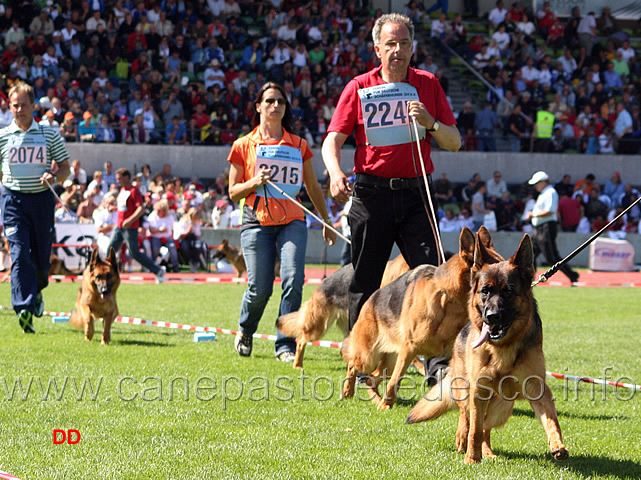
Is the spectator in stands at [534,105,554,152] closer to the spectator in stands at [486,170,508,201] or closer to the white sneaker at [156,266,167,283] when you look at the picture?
the spectator in stands at [486,170,508,201]

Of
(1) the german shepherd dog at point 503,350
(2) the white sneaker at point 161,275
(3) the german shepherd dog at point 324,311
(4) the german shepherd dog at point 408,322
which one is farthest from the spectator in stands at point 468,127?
(1) the german shepherd dog at point 503,350

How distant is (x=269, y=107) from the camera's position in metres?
7.12

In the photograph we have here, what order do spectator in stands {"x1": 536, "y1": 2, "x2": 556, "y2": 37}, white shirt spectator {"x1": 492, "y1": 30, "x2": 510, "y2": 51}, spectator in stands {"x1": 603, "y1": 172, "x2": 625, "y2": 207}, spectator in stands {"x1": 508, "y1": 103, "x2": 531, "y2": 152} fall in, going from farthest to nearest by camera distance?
spectator in stands {"x1": 536, "y1": 2, "x2": 556, "y2": 37} → white shirt spectator {"x1": 492, "y1": 30, "x2": 510, "y2": 51} → spectator in stands {"x1": 508, "y1": 103, "x2": 531, "y2": 152} → spectator in stands {"x1": 603, "y1": 172, "x2": 625, "y2": 207}

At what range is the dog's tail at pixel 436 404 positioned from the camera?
13.7 feet

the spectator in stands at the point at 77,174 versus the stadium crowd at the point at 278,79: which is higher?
the stadium crowd at the point at 278,79

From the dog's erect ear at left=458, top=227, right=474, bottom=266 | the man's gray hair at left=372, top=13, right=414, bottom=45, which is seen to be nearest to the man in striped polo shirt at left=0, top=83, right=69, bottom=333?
the man's gray hair at left=372, top=13, right=414, bottom=45

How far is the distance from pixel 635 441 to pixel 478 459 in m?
1.07

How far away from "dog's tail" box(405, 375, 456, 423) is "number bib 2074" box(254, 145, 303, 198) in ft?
10.7

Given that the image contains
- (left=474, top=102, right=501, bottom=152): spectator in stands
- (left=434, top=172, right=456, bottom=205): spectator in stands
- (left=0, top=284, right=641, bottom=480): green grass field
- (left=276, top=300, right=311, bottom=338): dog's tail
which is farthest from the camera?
(left=474, top=102, right=501, bottom=152): spectator in stands

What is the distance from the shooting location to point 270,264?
7.23 metres

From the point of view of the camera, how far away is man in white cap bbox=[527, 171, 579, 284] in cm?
1541

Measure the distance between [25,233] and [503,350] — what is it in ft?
19.4

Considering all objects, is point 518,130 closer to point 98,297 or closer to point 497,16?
point 497,16

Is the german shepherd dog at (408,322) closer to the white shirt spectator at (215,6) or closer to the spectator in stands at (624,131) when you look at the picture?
the spectator in stands at (624,131)
